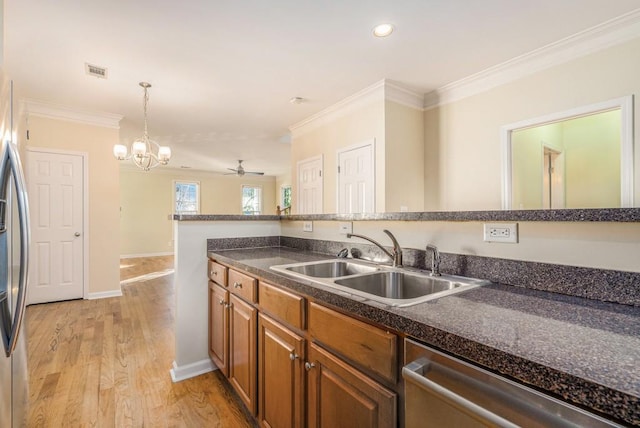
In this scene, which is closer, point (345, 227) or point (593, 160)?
point (345, 227)

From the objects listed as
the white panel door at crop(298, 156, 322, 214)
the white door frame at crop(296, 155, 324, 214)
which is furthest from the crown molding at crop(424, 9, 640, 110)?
the white panel door at crop(298, 156, 322, 214)

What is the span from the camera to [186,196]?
9.17 m

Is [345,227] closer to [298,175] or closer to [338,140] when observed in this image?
[338,140]

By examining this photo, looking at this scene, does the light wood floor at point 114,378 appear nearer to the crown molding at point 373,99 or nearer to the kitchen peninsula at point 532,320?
the kitchen peninsula at point 532,320

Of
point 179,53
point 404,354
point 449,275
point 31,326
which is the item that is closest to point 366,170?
point 179,53

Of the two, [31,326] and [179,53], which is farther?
[31,326]

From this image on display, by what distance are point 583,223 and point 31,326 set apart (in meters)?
4.56

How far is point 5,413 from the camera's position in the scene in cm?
99

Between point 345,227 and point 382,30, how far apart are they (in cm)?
183

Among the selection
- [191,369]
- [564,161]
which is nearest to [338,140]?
[564,161]

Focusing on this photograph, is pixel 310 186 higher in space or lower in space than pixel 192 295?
higher

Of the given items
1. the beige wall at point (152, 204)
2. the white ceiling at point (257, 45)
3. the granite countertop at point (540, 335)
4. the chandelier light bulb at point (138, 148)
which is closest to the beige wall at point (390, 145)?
the white ceiling at point (257, 45)

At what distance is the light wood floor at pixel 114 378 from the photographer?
5.81 ft

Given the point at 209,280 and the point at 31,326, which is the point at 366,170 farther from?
the point at 31,326
